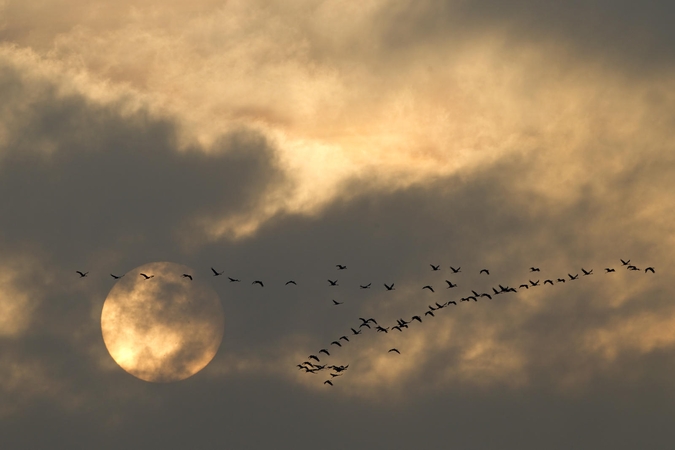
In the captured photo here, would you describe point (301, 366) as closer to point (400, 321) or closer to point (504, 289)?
point (400, 321)

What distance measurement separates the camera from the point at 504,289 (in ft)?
538

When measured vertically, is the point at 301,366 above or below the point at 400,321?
below

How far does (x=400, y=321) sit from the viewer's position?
16525 centimetres

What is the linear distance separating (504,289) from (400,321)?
20.6 m

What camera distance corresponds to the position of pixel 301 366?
524ft

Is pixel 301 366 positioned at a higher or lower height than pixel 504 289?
lower

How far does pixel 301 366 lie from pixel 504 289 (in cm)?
A: 4086

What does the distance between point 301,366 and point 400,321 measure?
20.9m

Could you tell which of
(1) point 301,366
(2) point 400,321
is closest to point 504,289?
(2) point 400,321
